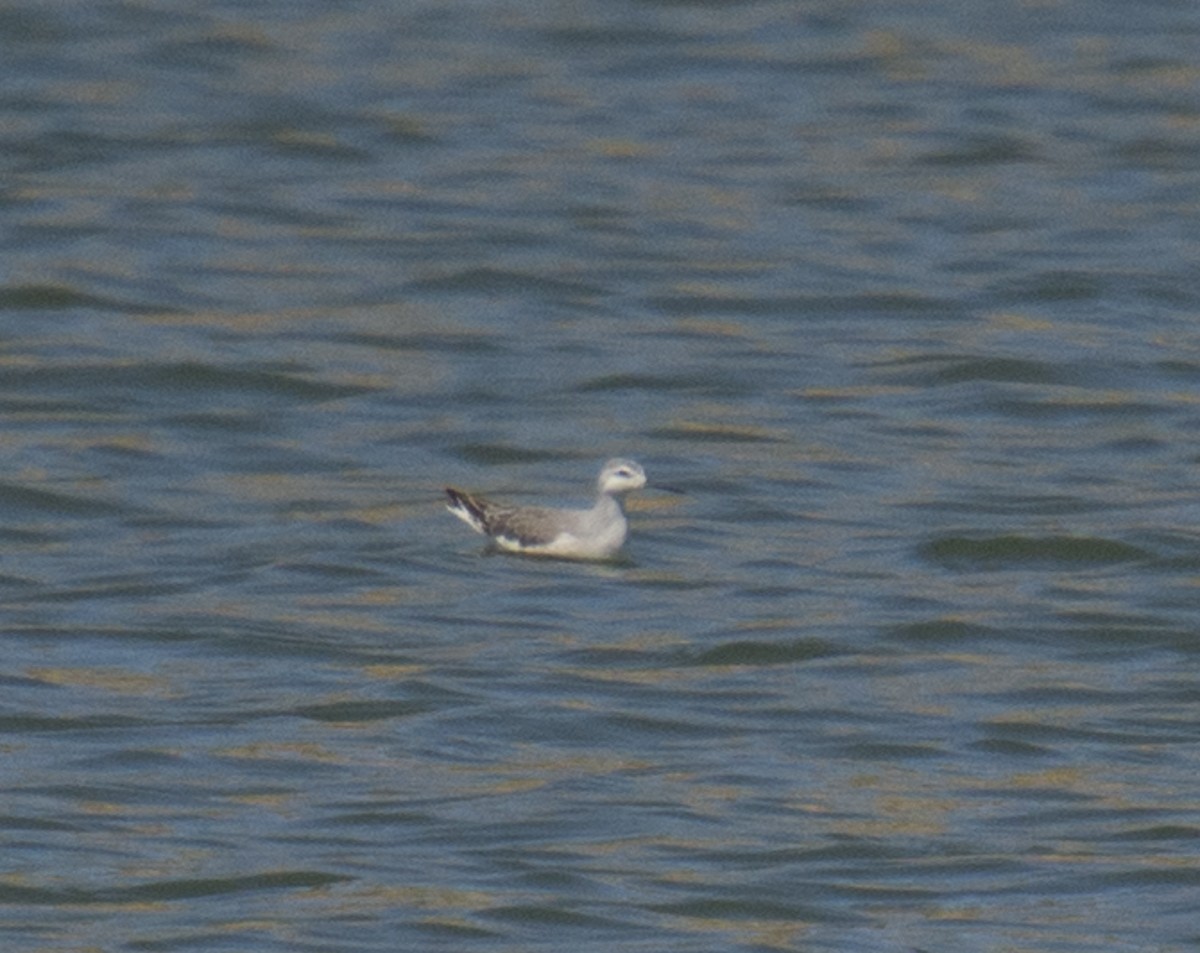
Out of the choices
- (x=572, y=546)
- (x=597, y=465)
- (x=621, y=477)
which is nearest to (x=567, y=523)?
(x=572, y=546)

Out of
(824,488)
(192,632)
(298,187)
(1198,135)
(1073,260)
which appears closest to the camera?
(192,632)

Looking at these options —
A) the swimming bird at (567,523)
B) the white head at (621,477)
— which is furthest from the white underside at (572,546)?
the white head at (621,477)

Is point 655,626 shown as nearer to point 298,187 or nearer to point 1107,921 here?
point 1107,921

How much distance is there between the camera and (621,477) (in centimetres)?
1273

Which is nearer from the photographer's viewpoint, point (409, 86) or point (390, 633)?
point (390, 633)

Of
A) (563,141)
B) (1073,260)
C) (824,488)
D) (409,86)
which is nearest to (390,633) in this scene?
(824,488)

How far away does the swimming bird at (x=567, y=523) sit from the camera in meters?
12.6

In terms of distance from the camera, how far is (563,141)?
21062 mm

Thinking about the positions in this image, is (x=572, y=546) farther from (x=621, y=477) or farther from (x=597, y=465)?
(x=597, y=465)

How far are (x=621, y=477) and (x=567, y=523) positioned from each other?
261 mm

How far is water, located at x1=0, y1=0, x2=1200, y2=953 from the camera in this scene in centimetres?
880

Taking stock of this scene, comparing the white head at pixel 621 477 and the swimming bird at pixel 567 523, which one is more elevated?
the white head at pixel 621 477

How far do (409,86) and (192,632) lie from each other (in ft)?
37.6

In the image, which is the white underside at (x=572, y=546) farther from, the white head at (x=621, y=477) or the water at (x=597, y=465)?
the white head at (x=621, y=477)
